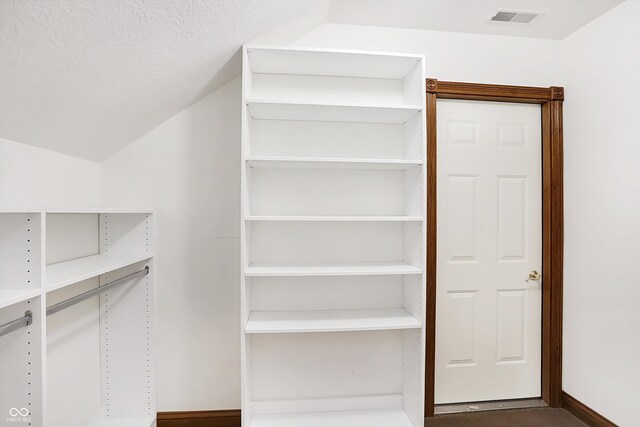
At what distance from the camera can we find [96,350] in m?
1.88

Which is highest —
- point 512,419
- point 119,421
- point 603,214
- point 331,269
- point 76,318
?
point 603,214

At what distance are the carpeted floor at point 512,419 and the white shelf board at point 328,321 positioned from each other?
2.48 feet

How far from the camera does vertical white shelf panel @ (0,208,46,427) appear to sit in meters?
1.03

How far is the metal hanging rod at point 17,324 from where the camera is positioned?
0.95m

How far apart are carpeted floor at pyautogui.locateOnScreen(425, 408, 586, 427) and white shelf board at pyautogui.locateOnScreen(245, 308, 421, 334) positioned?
755mm

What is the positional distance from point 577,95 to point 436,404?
2.20 m

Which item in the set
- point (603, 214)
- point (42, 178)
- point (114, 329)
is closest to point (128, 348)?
point (114, 329)

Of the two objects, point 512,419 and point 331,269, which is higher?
point 331,269

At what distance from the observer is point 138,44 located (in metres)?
1.31

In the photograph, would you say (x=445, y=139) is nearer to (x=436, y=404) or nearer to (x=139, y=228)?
(x=436, y=404)

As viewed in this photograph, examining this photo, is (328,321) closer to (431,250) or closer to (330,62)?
(431,250)

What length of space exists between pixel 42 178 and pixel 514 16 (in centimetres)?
267

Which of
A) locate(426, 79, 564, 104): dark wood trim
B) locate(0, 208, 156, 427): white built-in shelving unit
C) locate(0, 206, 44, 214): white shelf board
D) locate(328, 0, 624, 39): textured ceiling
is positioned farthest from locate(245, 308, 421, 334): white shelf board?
→ locate(328, 0, 624, 39): textured ceiling
